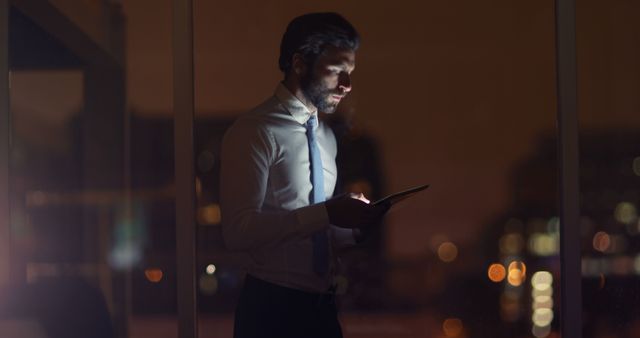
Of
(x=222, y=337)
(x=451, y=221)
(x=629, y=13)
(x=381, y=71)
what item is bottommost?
(x=222, y=337)

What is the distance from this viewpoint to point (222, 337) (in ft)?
103

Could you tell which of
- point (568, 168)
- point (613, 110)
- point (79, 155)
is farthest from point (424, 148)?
point (568, 168)

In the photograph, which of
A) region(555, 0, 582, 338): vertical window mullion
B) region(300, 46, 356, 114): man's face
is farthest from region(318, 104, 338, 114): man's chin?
region(555, 0, 582, 338): vertical window mullion

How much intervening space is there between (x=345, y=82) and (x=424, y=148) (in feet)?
32.5

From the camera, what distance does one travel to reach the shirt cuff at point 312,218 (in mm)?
3014

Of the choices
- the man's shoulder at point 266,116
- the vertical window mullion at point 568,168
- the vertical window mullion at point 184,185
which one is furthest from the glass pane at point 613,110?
the vertical window mullion at point 184,185

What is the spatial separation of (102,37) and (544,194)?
1648 inches

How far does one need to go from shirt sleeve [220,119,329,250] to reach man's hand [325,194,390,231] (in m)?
0.03

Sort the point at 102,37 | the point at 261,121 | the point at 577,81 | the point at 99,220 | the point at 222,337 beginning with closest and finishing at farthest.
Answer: the point at 261,121
the point at 577,81
the point at 102,37
the point at 99,220
the point at 222,337

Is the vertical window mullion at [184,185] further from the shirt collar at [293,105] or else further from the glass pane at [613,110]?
the glass pane at [613,110]

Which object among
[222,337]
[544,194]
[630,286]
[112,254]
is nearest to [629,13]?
[630,286]

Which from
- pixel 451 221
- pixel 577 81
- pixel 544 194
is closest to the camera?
pixel 577 81

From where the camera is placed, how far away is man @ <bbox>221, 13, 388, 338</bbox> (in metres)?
3.02

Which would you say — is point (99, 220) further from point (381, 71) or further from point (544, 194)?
point (544, 194)
